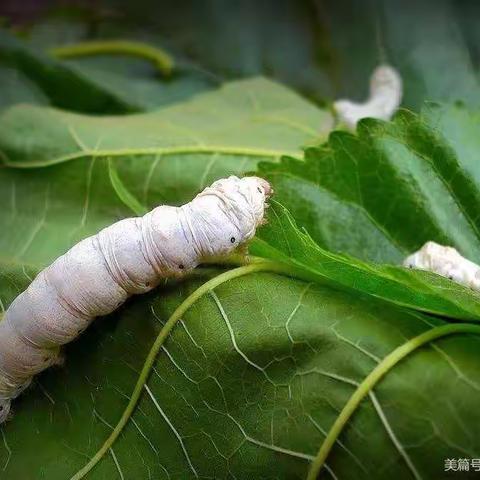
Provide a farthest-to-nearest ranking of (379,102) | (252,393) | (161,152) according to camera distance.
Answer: (379,102), (161,152), (252,393)

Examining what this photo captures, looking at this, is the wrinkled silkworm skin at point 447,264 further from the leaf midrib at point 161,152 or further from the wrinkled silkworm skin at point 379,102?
the wrinkled silkworm skin at point 379,102

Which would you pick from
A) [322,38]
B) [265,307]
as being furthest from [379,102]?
[265,307]

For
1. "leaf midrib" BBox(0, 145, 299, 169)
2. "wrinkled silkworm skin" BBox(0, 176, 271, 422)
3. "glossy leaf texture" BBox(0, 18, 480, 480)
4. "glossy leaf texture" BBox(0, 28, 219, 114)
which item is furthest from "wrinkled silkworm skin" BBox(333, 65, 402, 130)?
"wrinkled silkworm skin" BBox(0, 176, 271, 422)

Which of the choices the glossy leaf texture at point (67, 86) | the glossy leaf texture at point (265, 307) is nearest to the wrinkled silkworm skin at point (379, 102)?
the glossy leaf texture at point (265, 307)

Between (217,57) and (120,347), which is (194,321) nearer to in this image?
(120,347)

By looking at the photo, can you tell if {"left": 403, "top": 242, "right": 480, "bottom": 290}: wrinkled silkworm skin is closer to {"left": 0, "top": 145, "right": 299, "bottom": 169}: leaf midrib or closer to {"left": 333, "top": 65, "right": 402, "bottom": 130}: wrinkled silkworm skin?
{"left": 0, "top": 145, "right": 299, "bottom": 169}: leaf midrib

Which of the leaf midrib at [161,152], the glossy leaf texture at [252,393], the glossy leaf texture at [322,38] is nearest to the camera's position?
the glossy leaf texture at [252,393]

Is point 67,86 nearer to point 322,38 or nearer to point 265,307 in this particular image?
point 322,38
